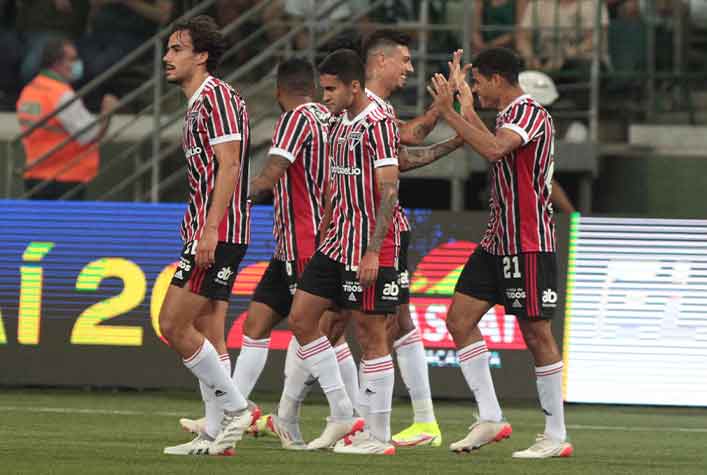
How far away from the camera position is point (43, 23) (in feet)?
58.4

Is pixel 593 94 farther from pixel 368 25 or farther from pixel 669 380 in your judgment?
pixel 669 380

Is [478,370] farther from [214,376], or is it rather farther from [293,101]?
[293,101]

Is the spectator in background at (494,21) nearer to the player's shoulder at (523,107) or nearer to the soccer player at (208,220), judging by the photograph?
the player's shoulder at (523,107)

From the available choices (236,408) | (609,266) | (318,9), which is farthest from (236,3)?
(236,408)

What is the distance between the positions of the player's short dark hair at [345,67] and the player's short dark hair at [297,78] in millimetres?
1390

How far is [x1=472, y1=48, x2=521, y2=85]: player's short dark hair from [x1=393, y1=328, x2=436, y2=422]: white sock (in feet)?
5.45

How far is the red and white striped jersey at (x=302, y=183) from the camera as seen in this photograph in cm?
991

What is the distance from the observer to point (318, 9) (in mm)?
16219

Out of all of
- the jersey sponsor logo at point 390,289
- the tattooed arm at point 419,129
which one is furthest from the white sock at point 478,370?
the tattooed arm at point 419,129

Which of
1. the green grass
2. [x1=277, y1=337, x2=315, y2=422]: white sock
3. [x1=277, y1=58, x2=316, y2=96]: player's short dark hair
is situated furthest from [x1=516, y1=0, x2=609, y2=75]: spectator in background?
[x1=277, y1=337, x2=315, y2=422]: white sock

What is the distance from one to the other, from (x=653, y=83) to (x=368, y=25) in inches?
125

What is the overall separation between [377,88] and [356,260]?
120cm

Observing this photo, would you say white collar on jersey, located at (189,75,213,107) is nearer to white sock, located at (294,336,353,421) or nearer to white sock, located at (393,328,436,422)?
white sock, located at (294,336,353,421)

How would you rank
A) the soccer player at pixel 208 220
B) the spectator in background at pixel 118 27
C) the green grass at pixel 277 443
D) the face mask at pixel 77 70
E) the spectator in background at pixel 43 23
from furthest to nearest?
the spectator in background at pixel 43 23
the spectator in background at pixel 118 27
the face mask at pixel 77 70
the soccer player at pixel 208 220
the green grass at pixel 277 443
